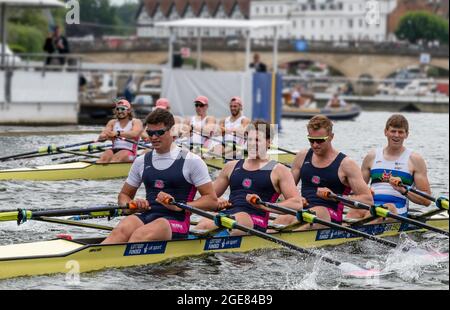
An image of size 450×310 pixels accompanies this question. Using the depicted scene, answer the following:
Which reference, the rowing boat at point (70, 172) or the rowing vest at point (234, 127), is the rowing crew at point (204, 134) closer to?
the rowing vest at point (234, 127)

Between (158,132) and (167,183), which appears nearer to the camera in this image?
(158,132)

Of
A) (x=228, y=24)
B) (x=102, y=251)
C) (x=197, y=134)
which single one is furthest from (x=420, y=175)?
(x=228, y=24)

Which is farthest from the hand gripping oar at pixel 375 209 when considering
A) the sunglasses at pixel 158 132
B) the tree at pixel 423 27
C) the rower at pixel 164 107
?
the tree at pixel 423 27

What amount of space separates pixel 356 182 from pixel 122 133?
348 inches

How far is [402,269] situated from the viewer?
13.4 meters

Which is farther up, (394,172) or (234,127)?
(394,172)

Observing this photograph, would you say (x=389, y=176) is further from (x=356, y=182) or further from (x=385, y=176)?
(x=356, y=182)

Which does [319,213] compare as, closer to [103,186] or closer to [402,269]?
[402,269]

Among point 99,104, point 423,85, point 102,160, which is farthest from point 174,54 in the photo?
point 423,85

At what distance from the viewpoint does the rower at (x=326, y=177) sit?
14.0 meters

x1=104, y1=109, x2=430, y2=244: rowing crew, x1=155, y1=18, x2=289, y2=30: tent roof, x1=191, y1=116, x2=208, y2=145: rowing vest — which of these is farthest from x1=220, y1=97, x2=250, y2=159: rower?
x1=155, y1=18, x2=289, y2=30: tent roof

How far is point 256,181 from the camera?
13.5 metres

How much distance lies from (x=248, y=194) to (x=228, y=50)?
8897 centimetres

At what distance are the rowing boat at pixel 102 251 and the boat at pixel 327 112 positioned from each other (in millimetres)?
40881
